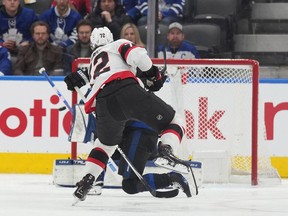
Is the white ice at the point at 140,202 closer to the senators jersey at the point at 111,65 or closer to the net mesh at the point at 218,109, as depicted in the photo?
the net mesh at the point at 218,109

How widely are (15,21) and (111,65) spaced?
313cm

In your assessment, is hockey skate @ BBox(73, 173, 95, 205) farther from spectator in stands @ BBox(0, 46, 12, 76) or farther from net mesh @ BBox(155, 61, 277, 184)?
spectator in stands @ BBox(0, 46, 12, 76)

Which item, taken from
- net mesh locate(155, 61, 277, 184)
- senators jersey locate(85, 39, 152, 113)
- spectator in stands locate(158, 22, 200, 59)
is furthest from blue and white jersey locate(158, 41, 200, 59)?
senators jersey locate(85, 39, 152, 113)

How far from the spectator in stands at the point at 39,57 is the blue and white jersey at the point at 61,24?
1.32ft

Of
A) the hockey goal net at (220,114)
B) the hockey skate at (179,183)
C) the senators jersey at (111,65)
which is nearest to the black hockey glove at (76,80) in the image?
the senators jersey at (111,65)

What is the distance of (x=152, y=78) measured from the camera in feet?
19.1

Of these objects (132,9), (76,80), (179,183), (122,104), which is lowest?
(179,183)

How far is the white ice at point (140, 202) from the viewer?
5.38 meters

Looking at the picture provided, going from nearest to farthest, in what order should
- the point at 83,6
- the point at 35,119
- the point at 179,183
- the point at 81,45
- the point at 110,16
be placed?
the point at 179,183
the point at 35,119
the point at 81,45
the point at 110,16
the point at 83,6

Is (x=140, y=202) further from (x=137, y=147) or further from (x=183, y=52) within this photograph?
(x=183, y=52)

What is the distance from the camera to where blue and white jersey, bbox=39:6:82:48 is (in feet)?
29.0

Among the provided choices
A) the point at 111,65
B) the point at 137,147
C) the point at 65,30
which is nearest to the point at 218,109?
the point at 137,147

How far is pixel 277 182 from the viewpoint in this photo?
730cm

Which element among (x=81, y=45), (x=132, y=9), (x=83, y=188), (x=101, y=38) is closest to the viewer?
(x=83, y=188)
